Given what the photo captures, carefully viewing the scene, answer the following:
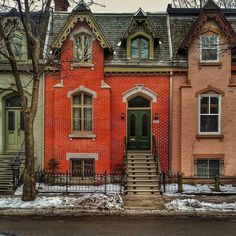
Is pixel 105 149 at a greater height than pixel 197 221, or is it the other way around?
pixel 105 149

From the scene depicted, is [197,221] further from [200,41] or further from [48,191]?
[200,41]

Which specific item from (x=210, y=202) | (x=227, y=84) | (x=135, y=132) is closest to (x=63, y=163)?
(x=135, y=132)

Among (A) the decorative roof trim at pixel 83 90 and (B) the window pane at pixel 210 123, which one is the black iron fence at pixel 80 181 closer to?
(A) the decorative roof trim at pixel 83 90

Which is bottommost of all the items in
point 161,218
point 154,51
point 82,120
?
point 161,218

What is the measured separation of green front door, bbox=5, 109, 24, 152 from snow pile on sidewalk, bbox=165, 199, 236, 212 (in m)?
10.3

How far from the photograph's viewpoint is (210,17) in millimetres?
20875

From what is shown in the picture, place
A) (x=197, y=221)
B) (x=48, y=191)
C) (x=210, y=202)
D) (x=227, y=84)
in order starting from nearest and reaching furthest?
(x=197, y=221) < (x=210, y=202) < (x=48, y=191) < (x=227, y=84)

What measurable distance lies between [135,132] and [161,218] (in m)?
8.10

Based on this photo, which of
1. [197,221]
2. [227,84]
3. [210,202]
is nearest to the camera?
[197,221]

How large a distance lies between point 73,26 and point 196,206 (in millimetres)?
11610

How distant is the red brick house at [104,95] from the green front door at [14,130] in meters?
1.82

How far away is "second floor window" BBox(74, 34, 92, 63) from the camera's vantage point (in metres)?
21.1

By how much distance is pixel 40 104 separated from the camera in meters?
21.5

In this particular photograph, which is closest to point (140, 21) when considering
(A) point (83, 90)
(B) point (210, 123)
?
(A) point (83, 90)
